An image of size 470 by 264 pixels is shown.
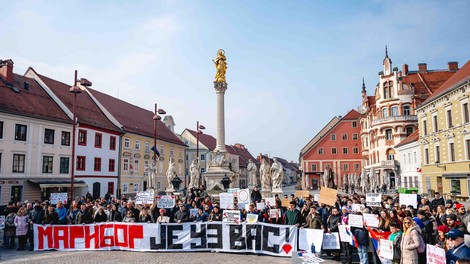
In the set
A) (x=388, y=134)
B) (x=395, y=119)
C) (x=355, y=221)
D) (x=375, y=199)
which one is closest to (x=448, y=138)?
(x=395, y=119)

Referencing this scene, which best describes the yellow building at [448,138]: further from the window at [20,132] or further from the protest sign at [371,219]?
the window at [20,132]

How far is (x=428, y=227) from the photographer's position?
28.6 feet

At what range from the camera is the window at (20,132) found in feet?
92.4

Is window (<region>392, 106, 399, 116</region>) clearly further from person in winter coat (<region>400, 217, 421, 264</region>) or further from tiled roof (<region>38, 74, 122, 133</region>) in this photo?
person in winter coat (<region>400, 217, 421, 264</region>)

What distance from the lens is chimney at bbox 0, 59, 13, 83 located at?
A: 3023 cm

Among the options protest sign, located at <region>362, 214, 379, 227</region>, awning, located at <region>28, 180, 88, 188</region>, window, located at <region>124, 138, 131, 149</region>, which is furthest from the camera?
window, located at <region>124, 138, 131, 149</region>

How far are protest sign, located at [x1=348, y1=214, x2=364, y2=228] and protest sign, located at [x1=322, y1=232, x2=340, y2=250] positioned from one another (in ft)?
3.13

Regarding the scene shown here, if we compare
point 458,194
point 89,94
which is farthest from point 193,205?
point 89,94

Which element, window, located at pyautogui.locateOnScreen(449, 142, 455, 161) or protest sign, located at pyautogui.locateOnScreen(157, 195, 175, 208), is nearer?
protest sign, located at pyautogui.locateOnScreen(157, 195, 175, 208)

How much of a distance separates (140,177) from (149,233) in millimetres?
35170

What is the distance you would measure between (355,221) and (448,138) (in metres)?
27.4

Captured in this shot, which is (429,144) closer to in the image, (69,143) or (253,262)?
(253,262)

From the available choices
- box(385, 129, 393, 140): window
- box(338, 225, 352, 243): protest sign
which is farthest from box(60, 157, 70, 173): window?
box(385, 129, 393, 140): window

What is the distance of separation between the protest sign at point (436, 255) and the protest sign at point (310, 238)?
13.5 feet
